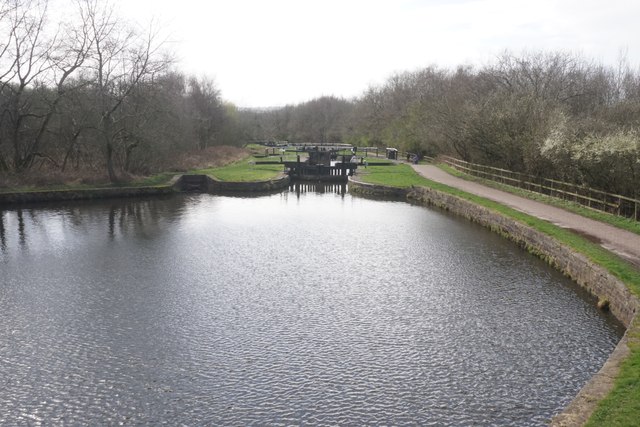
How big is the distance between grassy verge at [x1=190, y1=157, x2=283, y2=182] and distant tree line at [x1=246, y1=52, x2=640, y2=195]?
14228mm

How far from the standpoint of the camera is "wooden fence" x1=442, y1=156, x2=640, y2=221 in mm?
19625

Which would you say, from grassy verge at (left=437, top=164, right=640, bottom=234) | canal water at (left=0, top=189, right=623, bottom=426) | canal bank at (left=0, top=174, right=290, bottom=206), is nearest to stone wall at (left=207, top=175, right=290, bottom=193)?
canal bank at (left=0, top=174, right=290, bottom=206)

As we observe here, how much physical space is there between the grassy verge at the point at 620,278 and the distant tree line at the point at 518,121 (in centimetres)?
345

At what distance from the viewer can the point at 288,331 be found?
38.1 ft

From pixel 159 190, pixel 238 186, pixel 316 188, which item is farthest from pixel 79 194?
pixel 316 188

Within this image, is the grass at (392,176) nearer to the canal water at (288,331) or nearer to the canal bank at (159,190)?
the canal bank at (159,190)

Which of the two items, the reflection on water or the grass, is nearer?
the grass

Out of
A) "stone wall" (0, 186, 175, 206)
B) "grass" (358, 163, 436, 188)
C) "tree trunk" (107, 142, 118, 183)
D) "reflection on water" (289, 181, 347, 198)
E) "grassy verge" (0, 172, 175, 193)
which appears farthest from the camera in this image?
"reflection on water" (289, 181, 347, 198)

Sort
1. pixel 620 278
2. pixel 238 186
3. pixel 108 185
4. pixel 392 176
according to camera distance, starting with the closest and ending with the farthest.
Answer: pixel 620 278 < pixel 108 185 < pixel 238 186 < pixel 392 176

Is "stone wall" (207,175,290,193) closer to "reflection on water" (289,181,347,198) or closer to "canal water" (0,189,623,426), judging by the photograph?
"reflection on water" (289,181,347,198)

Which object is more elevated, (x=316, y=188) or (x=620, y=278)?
(x=316, y=188)

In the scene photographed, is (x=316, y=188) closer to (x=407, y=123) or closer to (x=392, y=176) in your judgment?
(x=392, y=176)

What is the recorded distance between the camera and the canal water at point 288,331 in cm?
870

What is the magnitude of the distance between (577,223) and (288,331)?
1303 centimetres
